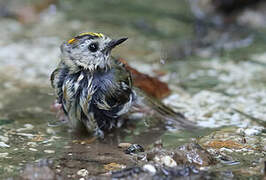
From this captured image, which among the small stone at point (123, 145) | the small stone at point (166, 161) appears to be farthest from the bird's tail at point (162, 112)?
the small stone at point (166, 161)

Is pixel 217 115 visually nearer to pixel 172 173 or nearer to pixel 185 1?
pixel 172 173

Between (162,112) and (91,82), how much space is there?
900mm

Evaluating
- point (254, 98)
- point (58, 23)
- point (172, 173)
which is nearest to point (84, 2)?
point (58, 23)

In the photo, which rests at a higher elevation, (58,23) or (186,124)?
(58,23)

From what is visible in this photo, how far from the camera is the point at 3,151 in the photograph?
3404mm

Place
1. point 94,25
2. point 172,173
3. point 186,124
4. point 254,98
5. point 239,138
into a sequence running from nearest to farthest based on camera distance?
point 172,173
point 239,138
point 186,124
point 254,98
point 94,25

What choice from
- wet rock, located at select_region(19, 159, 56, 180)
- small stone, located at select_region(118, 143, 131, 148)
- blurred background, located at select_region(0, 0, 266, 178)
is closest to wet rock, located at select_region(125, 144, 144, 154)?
small stone, located at select_region(118, 143, 131, 148)

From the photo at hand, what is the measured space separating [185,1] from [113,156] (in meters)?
5.71

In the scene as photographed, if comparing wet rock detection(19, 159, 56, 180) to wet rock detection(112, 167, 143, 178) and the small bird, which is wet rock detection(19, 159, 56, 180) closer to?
wet rock detection(112, 167, 143, 178)

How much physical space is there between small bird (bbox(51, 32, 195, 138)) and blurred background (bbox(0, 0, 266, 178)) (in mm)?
258

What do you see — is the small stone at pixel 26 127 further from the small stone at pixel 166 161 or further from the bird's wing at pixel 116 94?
the small stone at pixel 166 161

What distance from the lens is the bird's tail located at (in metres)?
4.16

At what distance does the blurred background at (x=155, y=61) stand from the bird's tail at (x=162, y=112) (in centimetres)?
13

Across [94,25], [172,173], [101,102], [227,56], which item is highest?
[94,25]
